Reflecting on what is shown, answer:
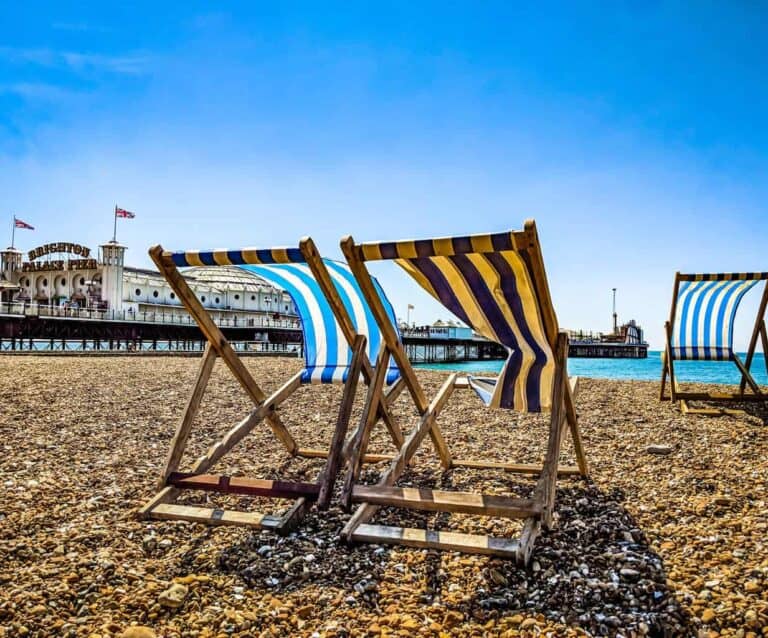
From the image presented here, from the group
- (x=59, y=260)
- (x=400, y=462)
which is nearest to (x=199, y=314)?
(x=400, y=462)

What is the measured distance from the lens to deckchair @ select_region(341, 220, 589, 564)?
2307mm

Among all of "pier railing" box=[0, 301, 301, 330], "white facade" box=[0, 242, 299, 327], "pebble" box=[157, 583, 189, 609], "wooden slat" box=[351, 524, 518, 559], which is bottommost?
"pebble" box=[157, 583, 189, 609]

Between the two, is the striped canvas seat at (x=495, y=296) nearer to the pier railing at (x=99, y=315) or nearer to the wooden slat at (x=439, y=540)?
the wooden slat at (x=439, y=540)

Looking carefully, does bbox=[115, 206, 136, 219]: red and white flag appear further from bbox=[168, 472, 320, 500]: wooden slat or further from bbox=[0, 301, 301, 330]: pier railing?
bbox=[168, 472, 320, 500]: wooden slat

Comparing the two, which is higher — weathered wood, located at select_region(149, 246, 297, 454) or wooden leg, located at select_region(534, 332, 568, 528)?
weathered wood, located at select_region(149, 246, 297, 454)

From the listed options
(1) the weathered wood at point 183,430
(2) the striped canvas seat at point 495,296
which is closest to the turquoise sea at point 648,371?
(2) the striped canvas seat at point 495,296

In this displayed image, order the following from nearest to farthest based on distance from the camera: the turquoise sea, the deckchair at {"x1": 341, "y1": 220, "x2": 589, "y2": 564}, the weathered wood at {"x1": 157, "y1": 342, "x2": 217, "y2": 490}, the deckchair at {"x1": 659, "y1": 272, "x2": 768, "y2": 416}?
the deckchair at {"x1": 341, "y1": 220, "x2": 589, "y2": 564} < the weathered wood at {"x1": 157, "y1": 342, "x2": 217, "y2": 490} < the deckchair at {"x1": 659, "y1": 272, "x2": 768, "y2": 416} < the turquoise sea

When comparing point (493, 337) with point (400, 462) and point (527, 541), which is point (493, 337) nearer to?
point (400, 462)

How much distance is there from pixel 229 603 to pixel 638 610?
1.42 metres

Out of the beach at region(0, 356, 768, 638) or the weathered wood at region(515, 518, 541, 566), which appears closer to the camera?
the beach at region(0, 356, 768, 638)

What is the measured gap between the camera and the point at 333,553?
2.37 metres

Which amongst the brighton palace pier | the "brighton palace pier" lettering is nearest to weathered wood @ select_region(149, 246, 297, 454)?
the brighton palace pier

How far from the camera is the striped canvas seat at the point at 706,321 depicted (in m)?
6.59

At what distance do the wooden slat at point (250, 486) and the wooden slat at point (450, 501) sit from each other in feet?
0.91
